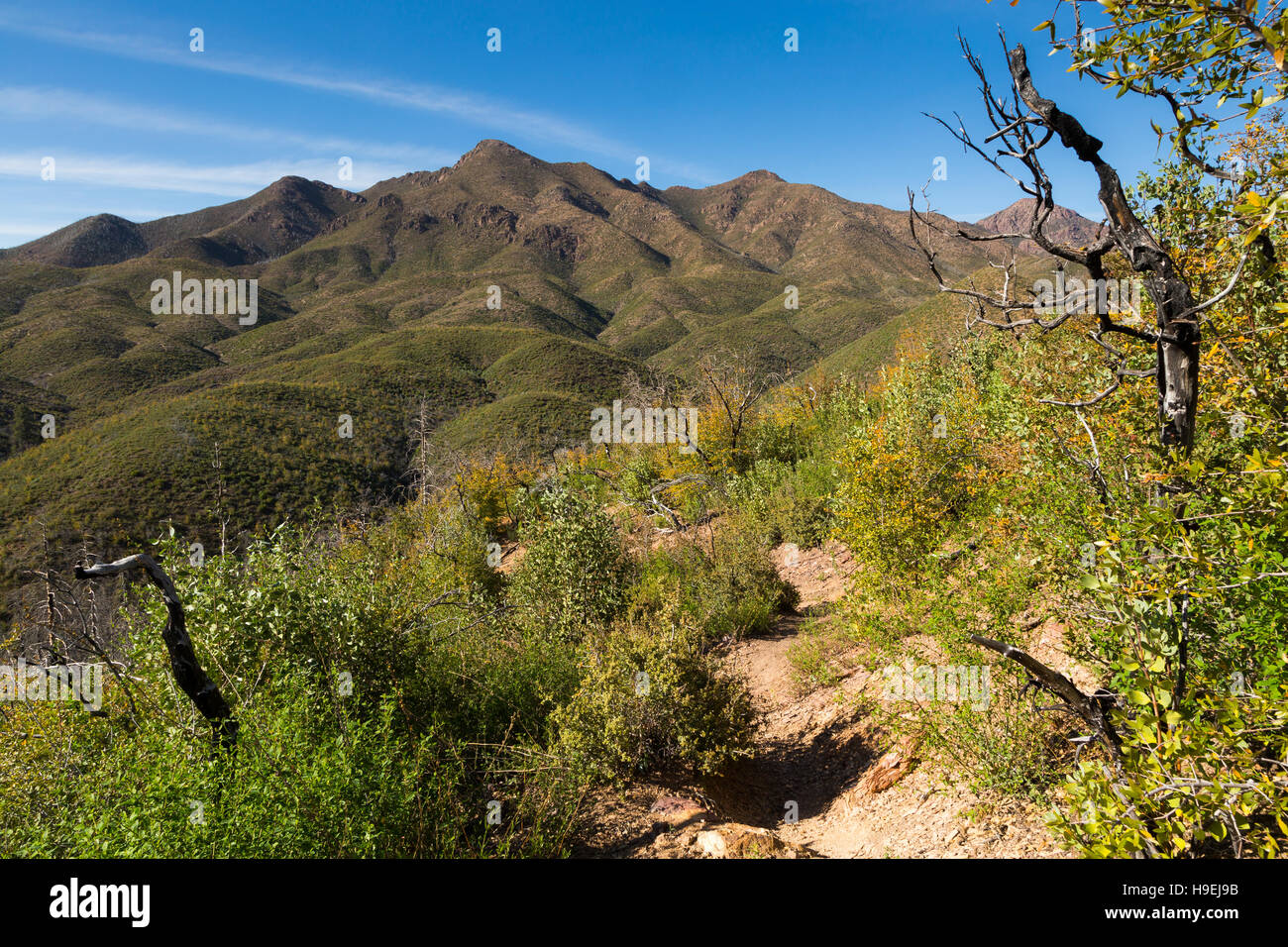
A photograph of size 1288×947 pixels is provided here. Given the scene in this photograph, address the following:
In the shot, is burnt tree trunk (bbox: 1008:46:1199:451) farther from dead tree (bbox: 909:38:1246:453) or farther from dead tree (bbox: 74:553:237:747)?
dead tree (bbox: 74:553:237:747)

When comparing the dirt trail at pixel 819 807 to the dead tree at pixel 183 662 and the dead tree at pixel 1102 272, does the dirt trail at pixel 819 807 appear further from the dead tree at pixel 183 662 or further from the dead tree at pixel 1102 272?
the dead tree at pixel 183 662

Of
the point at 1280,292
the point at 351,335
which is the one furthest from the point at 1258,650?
the point at 351,335

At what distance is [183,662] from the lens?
4.68m

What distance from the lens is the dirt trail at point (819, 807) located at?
479cm

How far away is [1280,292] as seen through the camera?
13.2 feet

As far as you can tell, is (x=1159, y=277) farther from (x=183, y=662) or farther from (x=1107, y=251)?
(x=183, y=662)

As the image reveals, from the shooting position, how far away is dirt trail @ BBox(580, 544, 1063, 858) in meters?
4.79

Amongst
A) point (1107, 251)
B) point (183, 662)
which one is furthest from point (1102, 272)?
point (183, 662)

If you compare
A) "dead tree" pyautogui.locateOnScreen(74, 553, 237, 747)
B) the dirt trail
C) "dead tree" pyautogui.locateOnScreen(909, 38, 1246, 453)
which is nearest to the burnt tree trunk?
"dead tree" pyautogui.locateOnScreen(909, 38, 1246, 453)

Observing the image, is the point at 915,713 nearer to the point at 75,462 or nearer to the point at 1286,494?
the point at 1286,494

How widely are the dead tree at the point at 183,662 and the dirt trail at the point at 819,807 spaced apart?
3240mm

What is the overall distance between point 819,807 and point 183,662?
255 inches

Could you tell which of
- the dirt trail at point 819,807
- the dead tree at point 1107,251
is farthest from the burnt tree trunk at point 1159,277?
the dirt trail at point 819,807
